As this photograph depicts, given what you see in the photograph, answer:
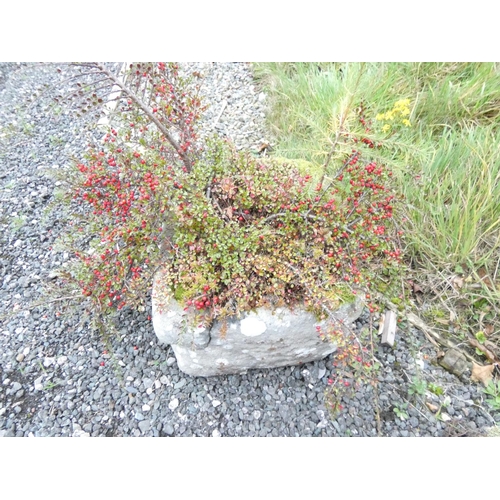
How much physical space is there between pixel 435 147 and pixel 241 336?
1915 mm

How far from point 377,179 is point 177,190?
90cm

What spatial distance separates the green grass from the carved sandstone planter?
812 millimetres

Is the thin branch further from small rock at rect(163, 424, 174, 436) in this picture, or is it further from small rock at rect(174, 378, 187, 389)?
small rock at rect(163, 424, 174, 436)

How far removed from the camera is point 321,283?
5.38 feet

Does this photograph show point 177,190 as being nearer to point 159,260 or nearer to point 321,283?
point 159,260

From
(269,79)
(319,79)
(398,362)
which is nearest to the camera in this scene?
(398,362)

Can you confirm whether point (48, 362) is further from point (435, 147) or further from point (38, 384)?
point (435, 147)

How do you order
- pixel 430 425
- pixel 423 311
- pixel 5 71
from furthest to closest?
pixel 5 71 → pixel 423 311 → pixel 430 425

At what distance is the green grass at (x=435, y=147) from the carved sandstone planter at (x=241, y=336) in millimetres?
812

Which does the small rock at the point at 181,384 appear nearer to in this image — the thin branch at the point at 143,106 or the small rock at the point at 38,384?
the small rock at the point at 38,384

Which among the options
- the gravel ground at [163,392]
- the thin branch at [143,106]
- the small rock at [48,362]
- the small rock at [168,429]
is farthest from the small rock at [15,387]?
the thin branch at [143,106]

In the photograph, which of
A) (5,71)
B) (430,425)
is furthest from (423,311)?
(5,71)

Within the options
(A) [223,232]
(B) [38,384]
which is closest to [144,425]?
(B) [38,384]

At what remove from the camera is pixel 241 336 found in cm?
168
